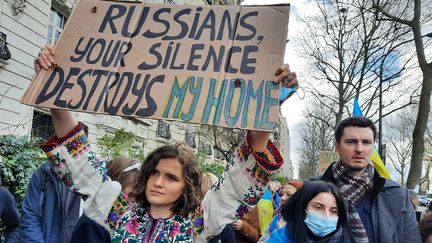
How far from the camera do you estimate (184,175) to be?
2.12m

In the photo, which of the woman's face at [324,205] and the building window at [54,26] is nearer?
the woman's face at [324,205]

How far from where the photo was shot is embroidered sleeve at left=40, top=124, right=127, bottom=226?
2064mm

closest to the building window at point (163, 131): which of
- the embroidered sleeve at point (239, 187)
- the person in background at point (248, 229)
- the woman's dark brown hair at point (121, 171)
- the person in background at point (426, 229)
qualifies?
the person in background at point (248, 229)

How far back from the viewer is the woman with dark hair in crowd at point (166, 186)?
1895 mm

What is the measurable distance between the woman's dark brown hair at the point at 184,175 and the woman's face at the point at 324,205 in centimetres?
87

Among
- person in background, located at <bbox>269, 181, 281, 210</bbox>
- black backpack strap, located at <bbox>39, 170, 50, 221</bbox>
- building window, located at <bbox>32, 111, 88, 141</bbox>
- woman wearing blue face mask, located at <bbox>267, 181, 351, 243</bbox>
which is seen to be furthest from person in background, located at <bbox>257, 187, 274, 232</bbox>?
building window, located at <bbox>32, 111, 88, 141</bbox>

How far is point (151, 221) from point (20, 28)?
9.84 metres

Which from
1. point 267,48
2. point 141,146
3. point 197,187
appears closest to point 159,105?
point 197,187

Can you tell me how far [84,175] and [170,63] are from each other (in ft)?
2.35

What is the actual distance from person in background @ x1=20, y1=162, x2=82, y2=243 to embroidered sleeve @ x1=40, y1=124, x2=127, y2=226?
1151mm

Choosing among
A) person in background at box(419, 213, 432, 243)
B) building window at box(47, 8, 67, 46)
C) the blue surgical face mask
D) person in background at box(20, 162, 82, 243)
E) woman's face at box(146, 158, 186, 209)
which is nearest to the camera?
woman's face at box(146, 158, 186, 209)

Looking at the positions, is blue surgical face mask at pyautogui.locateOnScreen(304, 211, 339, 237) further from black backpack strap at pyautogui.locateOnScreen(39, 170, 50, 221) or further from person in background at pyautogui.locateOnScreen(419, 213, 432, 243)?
black backpack strap at pyautogui.locateOnScreen(39, 170, 50, 221)

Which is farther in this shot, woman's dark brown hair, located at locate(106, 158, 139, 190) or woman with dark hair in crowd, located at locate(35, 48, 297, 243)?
woman's dark brown hair, located at locate(106, 158, 139, 190)

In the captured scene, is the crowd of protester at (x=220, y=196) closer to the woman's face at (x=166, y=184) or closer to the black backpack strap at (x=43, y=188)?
the woman's face at (x=166, y=184)
